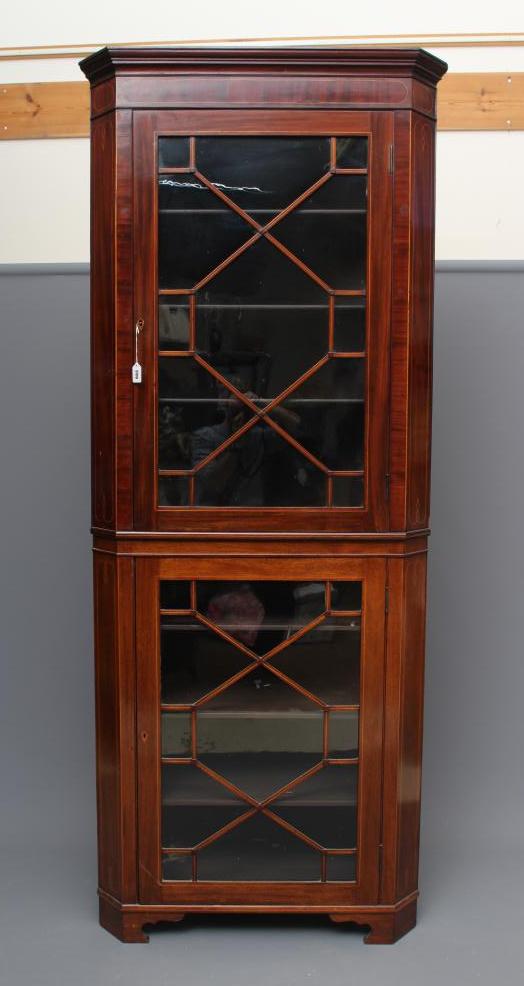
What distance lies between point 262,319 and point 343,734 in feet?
3.37

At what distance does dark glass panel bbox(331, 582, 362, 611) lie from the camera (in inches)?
113

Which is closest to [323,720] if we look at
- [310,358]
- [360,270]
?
[310,358]

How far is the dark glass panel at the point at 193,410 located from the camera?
2828mm

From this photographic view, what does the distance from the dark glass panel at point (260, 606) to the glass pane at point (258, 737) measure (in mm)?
135

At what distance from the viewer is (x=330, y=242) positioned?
2795 millimetres

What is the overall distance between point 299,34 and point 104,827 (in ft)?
7.91

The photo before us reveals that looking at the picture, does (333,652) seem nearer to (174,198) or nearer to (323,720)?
(323,720)

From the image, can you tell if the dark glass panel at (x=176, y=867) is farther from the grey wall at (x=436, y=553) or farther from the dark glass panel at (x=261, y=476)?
the dark glass panel at (x=261, y=476)

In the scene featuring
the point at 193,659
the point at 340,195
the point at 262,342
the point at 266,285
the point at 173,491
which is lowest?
the point at 193,659

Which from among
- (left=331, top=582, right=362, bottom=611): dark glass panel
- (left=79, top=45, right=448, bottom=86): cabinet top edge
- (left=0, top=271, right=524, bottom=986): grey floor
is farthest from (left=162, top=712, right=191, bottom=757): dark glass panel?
(left=79, top=45, right=448, bottom=86): cabinet top edge

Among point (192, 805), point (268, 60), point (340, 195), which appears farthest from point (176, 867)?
point (268, 60)

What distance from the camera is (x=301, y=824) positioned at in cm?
294

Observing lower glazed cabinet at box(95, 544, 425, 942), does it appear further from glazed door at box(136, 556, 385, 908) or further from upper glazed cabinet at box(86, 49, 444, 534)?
upper glazed cabinet at box(86, 49, 444, 534)

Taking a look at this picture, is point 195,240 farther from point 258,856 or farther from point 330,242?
point 258,856
